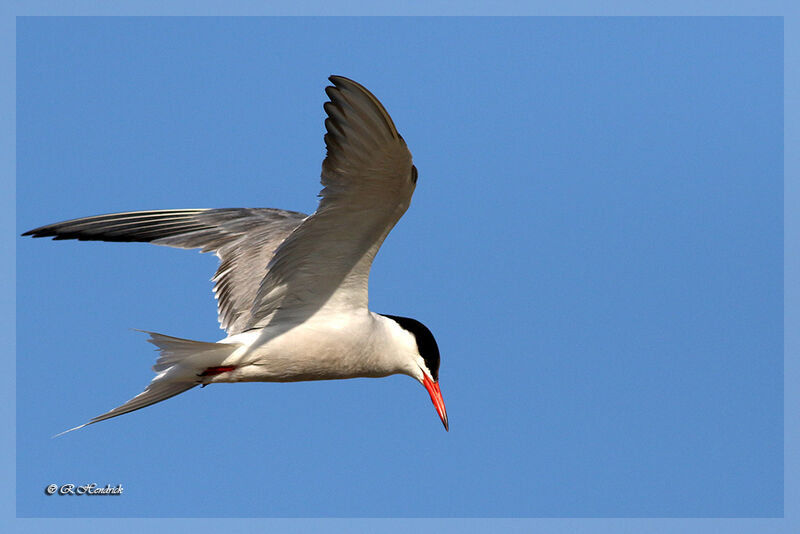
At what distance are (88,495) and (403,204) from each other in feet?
10.3

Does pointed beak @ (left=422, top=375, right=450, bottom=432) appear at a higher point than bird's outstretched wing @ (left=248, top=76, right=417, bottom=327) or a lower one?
lower

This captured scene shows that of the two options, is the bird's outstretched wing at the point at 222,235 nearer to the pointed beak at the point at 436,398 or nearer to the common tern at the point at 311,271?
the common tern at the point at 311,271

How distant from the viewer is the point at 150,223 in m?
5.93

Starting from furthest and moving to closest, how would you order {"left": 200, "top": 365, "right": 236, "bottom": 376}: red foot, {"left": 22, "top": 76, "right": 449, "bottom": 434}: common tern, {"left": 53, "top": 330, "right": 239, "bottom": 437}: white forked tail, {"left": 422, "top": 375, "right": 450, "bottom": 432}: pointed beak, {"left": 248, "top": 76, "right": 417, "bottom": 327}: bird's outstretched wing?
{"left": 422, "top": 375, "right": 450, "bottom": 432}: pointed beak < {"left": 200, "top": 365, "right": 236, "bottom": 376}: red foot < {"left": 53, "top": 330, "right": 239, "bottom": 437}: white forked tail < {"left": 22, "top": 76, "right": 449, "bottom": 434}: common tern < {"left": 248, "top": 76, "right": 417, "bottom": 327}: bird's outstretched wing

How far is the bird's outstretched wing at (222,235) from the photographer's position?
5.68 metres

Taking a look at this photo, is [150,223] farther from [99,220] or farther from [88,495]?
[88,495]

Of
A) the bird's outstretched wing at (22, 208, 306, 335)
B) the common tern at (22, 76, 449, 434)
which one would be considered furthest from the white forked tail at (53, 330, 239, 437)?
the bird's outstretched wing at (22, 208, 306, 335)

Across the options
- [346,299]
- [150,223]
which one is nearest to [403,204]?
[346,299]

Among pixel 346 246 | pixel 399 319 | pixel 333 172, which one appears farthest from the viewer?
pixel 399 319

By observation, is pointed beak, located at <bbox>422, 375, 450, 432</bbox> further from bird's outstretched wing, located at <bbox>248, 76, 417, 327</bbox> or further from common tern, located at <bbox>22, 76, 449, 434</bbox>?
bird's outstretched wing, located at <bbox>248, 76, 417, 327</bbox>

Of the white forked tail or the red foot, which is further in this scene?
the red foot

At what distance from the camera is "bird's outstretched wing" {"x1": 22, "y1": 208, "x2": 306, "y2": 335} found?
5684 millimetres

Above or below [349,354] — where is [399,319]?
above

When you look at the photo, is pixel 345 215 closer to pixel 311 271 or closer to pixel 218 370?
pixel 311 271
